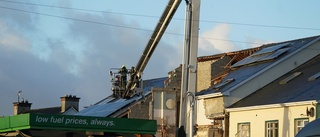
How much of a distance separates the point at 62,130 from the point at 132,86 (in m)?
18.2

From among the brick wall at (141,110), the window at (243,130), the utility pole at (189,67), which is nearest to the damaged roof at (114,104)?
the brick wall at (141,110)

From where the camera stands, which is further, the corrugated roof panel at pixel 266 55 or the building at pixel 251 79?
the corrugated roof panel at pixel 266 55

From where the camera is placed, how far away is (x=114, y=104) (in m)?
53.8

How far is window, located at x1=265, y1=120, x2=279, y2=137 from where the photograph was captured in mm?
38125

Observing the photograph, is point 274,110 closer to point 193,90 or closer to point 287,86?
point 287,86

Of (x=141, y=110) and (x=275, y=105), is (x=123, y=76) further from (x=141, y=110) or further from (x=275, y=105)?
(x=275, y=105)

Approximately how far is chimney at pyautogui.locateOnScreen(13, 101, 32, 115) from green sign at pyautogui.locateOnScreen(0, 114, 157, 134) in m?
45.1

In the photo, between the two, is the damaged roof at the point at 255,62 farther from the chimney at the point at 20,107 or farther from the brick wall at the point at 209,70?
the chimney at the point at 20,107

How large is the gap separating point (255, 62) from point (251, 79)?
279cm

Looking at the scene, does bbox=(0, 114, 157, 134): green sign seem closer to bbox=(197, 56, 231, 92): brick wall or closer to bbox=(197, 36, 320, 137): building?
bbox=(197, 36, 320, 137): building

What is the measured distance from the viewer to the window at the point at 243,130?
1581 inches

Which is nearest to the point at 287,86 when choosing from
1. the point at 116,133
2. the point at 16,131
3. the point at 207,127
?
the point at 207,127

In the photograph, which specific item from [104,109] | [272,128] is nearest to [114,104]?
[104,109]

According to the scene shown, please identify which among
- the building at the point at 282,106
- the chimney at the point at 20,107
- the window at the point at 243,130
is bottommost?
the window at the point at 243,130
